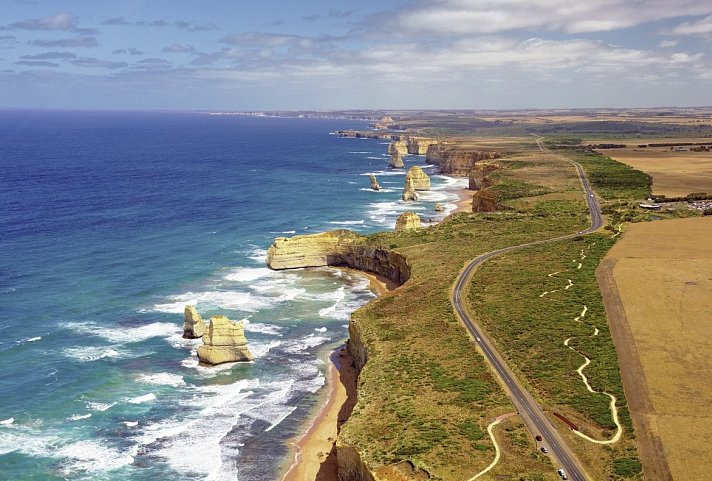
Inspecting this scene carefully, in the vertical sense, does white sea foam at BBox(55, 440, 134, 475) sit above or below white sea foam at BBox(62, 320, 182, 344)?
below

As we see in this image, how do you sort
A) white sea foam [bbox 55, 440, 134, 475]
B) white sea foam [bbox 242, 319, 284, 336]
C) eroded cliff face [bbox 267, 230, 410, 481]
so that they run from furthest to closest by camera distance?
eroded cliff face [bbox 267, 230, 410, 481], white sea foam [bbox 242, 319, 284, 336], white sea foam [bbox 55, 440, 134, 475]

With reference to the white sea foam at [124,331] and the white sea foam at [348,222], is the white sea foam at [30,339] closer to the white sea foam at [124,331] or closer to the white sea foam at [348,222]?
the white sea foam at [124,331]

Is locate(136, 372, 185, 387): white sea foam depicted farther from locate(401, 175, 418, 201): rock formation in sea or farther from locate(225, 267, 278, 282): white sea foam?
locate(401, 175, 418, 201): rock formation in sea

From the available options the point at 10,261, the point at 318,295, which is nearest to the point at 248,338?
the point at 318,295

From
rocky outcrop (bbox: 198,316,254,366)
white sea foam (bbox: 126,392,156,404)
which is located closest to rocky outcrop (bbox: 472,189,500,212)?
rocky outcrop (bbox: 198,316,254,366)

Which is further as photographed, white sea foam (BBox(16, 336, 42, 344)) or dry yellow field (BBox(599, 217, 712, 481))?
white sea foam (BBox(16, 336, 42, 344))

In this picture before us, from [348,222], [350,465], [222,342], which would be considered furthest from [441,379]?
[348,222]
